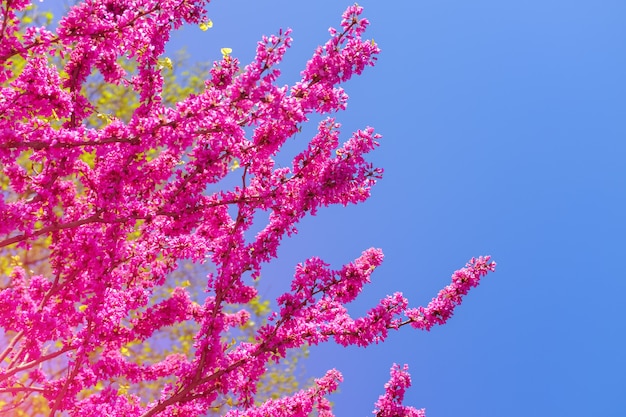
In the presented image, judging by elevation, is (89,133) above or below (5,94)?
below

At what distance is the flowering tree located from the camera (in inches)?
203

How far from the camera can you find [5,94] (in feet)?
16.8

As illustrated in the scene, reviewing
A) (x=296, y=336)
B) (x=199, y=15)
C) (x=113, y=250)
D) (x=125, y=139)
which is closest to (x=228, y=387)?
(x=296, y=336)

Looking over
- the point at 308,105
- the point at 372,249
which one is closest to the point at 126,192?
the point at 308,105

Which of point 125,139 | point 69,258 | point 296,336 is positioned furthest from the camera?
point 69,258

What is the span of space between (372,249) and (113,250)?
3.13m

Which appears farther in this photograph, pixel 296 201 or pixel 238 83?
pixel 296 201

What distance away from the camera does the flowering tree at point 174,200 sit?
5.16 meters

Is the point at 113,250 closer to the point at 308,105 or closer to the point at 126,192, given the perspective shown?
the point at 126,192

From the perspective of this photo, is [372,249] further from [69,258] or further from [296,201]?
[69,258]

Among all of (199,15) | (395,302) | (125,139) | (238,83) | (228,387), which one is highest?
(199,15)

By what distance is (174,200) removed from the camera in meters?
5.93

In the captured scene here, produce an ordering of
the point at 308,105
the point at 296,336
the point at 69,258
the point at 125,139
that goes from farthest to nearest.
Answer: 1. the point at 69,258
2. the point at 296,336
3. the point at 308,105
4. the point at 125,139

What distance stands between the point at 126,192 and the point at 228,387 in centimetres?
248
